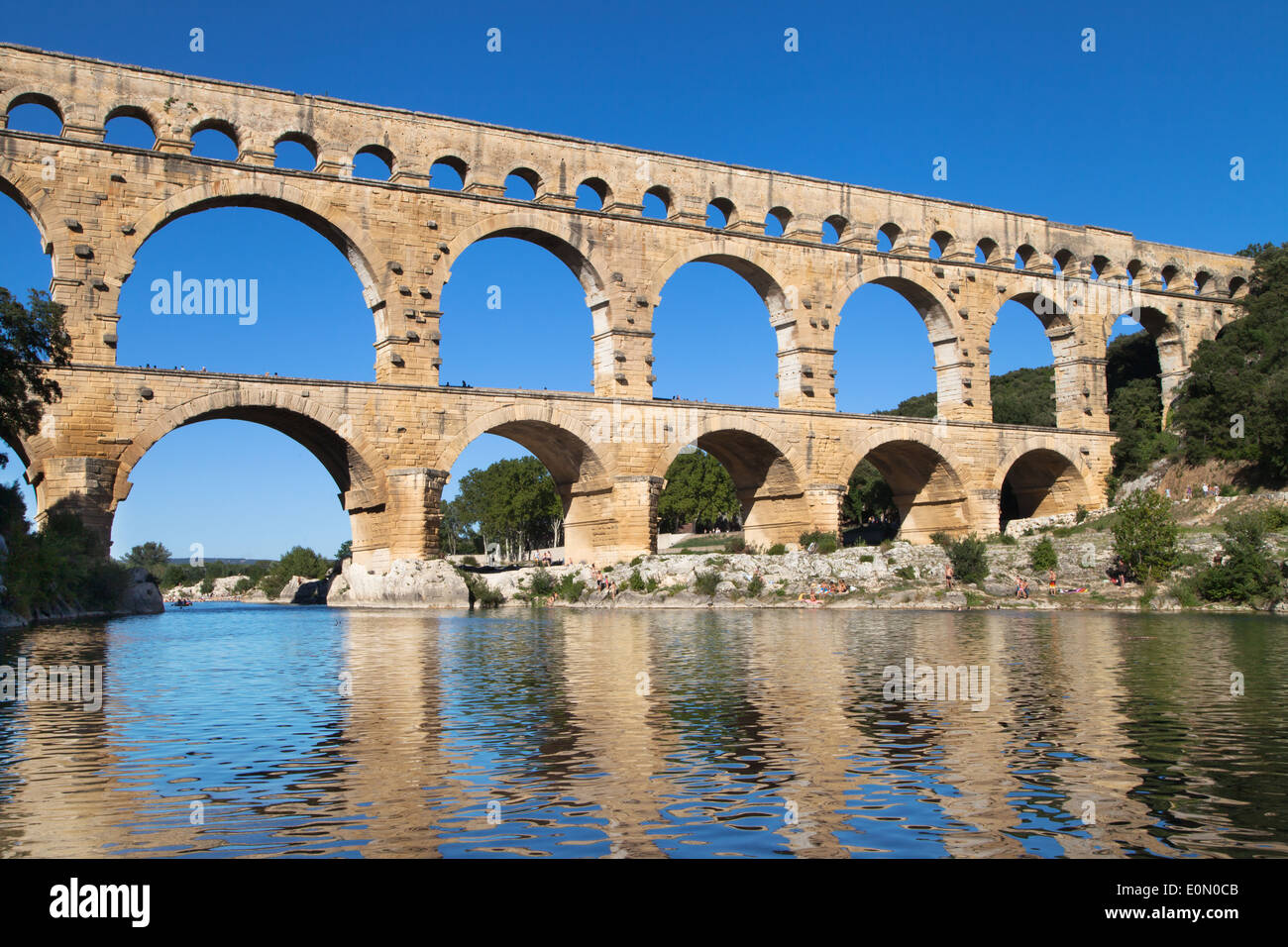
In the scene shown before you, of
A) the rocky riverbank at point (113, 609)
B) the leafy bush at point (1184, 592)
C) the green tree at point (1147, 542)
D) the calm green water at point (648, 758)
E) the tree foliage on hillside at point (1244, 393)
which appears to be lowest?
the leafy bush at point (1184, 592)

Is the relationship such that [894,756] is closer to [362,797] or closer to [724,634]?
[362,797]

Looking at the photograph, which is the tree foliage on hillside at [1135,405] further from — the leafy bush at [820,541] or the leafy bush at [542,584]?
the leafy bush at [542,584]

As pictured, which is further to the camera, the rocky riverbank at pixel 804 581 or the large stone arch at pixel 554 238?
the large stone arch at pixel 554 238

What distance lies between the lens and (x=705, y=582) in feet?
94.6

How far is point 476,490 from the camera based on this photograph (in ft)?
255

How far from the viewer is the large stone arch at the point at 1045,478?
37562mm

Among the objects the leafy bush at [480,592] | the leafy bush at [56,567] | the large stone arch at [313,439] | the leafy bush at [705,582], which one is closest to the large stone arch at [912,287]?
the leafy bush at [705,582]

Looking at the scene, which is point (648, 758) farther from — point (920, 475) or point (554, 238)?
point (920, 475)

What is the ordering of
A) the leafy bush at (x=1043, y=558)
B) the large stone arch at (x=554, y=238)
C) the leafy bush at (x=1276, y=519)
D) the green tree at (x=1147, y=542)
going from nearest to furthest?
the green tree at (x=1147, y=542) → the leafy bush at (x=1276, y=519) → the large stone arch at (x=554, y=238) → the leafy bush at (x=1043, y=558)

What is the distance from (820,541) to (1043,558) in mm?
6032

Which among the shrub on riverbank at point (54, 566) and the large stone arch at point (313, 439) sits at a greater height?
the large stone arch at point (313, 439)

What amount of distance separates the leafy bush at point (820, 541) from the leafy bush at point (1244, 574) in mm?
9504
